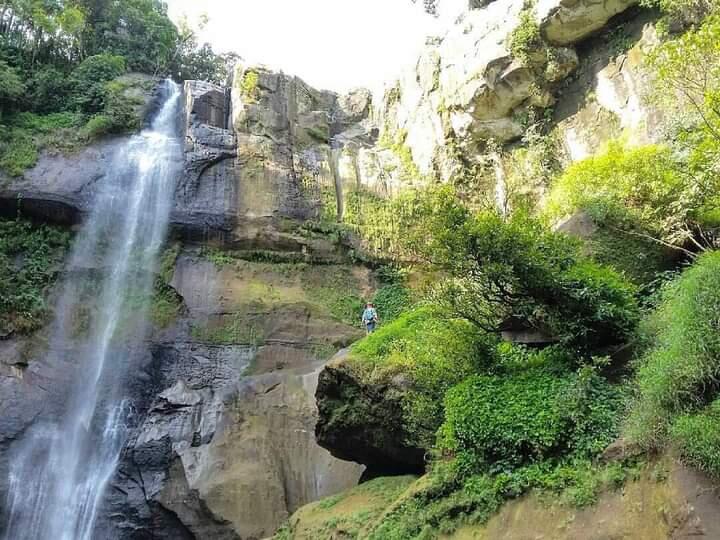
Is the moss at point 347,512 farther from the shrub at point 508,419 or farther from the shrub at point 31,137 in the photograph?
the shrub at point 31,137

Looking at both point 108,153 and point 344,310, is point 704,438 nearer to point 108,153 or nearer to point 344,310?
point 344,310

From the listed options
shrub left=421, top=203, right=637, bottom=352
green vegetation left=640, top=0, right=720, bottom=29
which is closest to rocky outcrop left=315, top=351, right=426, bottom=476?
shrub left=421, top=203, right=637, bottom=352

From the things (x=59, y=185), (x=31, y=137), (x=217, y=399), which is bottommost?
(x=217, y=399)

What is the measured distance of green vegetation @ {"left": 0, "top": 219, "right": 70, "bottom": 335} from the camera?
679 inches

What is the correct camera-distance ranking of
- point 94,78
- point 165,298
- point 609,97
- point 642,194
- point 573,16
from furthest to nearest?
point 94,78, point 165,298, point 573,16, point 609,97, point 642,194

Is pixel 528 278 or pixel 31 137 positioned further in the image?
pixel 31 137

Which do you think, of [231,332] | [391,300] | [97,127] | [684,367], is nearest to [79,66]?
[97,127]

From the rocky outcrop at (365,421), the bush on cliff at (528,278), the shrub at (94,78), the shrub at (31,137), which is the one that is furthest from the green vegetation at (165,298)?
the bush on cliff at (528,278)

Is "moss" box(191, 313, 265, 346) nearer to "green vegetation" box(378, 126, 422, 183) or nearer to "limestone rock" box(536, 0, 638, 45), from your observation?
"green vegetation" box(378, 126, 422, 183)

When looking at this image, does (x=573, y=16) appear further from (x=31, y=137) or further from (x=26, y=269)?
(x=31, y=137)

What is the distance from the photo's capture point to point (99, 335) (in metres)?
17.6

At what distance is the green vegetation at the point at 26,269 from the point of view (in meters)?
17.2

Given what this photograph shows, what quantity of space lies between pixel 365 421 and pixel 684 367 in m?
5.68

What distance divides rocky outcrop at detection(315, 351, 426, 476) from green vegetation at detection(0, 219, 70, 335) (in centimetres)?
1012
